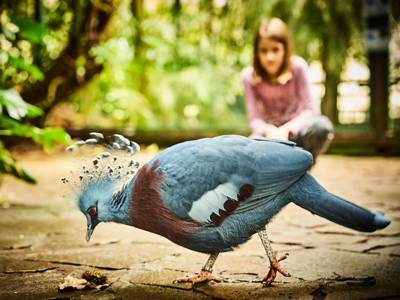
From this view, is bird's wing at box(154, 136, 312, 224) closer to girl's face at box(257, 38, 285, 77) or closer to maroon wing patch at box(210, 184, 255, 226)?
maroon wing patch at box(210, 184, 255, 226)

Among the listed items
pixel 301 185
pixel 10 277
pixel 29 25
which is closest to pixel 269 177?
pixel 301 185

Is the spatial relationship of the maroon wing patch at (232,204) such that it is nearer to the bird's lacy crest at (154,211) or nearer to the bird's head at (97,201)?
the bird's lacy crest at (154,211)

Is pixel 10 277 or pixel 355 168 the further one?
pixel 355 168

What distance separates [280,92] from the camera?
3.52m

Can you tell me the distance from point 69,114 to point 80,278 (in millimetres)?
6875

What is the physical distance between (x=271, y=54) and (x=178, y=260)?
1.55 m

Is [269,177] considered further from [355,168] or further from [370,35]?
[370,35]

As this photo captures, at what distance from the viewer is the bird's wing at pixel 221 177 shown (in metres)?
1.87

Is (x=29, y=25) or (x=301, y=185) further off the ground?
(x=29, y=25)

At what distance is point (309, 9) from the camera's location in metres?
7.20

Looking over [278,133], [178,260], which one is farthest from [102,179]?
[278,133]

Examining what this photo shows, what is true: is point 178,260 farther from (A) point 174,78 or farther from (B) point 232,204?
(A) point 174,78

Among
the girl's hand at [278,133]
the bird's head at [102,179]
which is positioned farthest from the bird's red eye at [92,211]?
the girl's hand at [278,133]

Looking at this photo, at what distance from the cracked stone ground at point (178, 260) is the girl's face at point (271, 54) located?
106 centimetres
